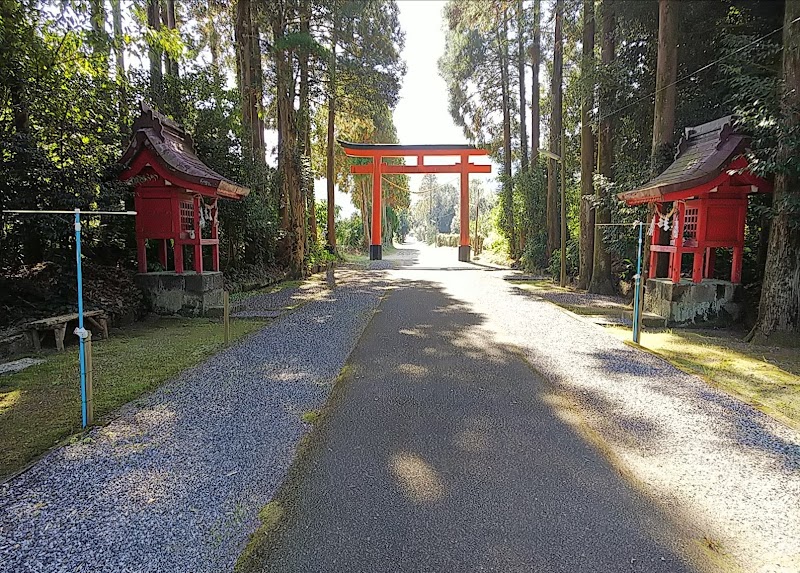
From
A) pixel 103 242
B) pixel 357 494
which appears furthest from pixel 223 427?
pixel 103 242

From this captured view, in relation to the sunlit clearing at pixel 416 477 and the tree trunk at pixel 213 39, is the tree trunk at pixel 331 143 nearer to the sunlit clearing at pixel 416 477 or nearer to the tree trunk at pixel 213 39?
the tree trunk at pixel 213 39

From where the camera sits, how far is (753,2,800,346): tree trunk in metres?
6.20

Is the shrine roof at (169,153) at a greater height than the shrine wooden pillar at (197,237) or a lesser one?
greater

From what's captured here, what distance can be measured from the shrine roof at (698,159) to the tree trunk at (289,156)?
9286 millimetres

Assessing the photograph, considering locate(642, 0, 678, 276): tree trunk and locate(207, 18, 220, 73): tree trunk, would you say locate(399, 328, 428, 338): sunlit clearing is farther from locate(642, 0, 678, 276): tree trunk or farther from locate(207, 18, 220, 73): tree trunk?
locate(207, 18, 220, 73): tree trunk

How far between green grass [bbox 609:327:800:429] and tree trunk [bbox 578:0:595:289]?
17.1 feet

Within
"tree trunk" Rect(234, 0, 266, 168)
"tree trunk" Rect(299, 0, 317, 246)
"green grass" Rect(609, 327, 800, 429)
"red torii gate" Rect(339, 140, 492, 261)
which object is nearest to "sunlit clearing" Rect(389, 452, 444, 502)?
"green grass" Rect(609, 327, 800, 429)

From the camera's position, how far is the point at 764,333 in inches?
259

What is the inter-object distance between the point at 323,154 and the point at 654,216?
17.9m

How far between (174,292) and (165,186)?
5.58ft

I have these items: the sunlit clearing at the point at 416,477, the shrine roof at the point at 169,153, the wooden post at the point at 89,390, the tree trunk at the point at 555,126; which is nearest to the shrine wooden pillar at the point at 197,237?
the shrine roof at the point at 169,153

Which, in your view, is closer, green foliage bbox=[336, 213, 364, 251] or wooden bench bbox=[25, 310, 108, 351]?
wooden bench bbox=[25, 310, 108, 351]

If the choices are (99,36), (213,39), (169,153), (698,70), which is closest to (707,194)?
(698,70)

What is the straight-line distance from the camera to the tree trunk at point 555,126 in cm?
1434
